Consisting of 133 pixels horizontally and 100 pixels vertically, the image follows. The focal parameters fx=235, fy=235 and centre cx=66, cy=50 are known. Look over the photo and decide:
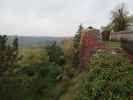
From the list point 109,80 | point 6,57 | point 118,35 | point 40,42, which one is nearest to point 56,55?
point 6,57

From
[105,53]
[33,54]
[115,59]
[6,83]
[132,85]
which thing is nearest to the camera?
[132,85]

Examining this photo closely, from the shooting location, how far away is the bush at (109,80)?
7.64 metres

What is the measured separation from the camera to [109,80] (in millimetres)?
8055

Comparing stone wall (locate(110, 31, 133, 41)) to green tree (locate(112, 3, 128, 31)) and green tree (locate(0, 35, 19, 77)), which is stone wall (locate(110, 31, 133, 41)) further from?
green tree (locate(0, 35, 19, 77))

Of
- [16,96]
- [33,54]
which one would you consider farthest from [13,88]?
[33,54]

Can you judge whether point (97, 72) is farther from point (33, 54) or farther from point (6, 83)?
point (33, 54)

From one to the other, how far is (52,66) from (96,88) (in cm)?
1477

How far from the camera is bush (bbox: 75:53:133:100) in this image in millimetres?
7641

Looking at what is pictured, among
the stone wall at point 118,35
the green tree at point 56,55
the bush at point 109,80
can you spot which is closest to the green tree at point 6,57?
the green tree at point 56,55

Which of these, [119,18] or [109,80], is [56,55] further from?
[109,80]

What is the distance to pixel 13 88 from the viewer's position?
49.3ft

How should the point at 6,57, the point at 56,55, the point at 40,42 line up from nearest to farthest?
the point at 6,57
the point at 56,55
the point at 40,42

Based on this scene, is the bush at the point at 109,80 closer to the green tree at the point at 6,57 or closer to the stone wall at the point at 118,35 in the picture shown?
the stone wall at the point at 118,35

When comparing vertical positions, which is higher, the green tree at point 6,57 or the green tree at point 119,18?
the green tree at point 119,18
